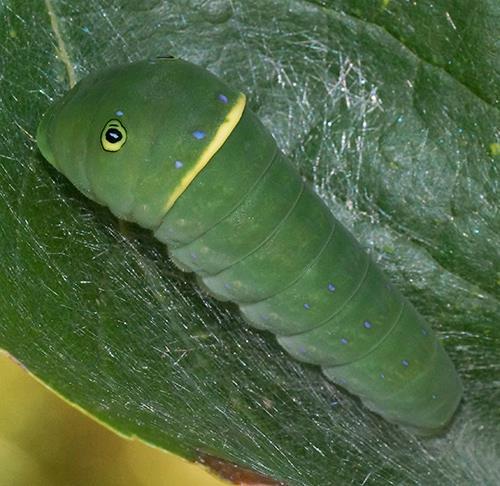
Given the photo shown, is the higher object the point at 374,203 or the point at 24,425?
the point at 374,203

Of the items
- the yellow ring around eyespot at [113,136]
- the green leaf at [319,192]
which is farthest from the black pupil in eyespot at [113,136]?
the green leaf at [319,192]

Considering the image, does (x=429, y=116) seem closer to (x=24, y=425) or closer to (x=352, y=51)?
(x=352, y=51)

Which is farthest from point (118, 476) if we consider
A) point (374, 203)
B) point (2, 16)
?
point (2, 16)

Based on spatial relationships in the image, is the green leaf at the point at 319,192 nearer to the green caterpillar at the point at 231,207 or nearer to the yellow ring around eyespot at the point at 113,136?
the green caterpillar at the point at 231,207

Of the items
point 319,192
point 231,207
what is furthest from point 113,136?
point 319,192
